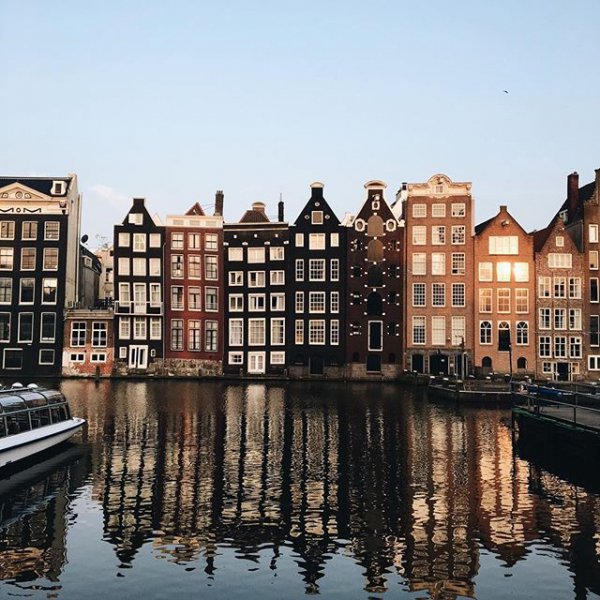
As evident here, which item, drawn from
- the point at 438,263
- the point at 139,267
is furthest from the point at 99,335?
the point at 438,263

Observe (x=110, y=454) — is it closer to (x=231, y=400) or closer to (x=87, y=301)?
(x=231, y=400)

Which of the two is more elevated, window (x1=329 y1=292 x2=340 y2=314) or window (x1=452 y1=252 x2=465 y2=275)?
window (x1=452 y1=252 x2=465 y2=275)

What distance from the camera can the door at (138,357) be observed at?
286ft

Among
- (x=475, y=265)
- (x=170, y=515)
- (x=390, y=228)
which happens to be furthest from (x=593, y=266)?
(x=170, y=515)

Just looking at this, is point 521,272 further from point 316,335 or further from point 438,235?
point 316,335

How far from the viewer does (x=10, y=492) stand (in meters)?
24.3

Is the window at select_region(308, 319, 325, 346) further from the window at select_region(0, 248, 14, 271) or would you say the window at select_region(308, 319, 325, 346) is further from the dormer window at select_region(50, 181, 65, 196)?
the window at select_region(0, 248, 14, 271)

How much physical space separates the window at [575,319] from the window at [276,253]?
125 feet

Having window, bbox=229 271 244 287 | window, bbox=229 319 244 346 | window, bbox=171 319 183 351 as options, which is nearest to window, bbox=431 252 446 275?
window, bbox=229 271 244 287

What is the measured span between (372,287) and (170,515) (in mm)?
68149

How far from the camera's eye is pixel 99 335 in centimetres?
8719

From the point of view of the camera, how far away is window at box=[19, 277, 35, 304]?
8775cm

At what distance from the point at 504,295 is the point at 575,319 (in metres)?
9.39

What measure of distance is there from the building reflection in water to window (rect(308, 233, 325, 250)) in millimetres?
59719
